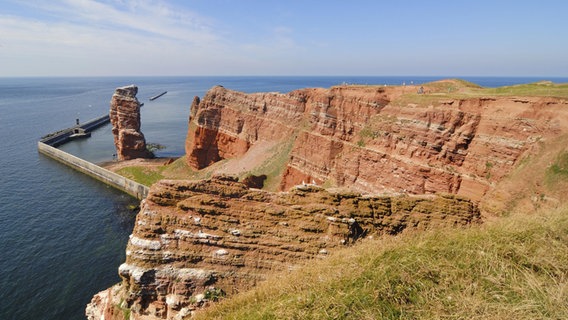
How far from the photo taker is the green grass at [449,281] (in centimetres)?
711

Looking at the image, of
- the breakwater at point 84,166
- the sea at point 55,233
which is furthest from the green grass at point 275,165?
the breakwater at point 84,166

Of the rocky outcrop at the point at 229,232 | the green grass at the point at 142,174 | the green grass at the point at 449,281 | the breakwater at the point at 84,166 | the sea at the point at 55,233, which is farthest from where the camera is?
the green grass at the point at 142,174

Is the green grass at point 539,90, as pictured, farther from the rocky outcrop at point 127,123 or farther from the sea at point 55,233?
the rocky outcrop at point 127,123

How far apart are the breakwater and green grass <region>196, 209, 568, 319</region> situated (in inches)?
1855

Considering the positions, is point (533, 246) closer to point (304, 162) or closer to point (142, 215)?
point (142, 215)

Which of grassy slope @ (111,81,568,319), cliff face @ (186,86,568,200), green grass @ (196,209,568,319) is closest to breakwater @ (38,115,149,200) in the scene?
cliff face @ (186,86,568,200)

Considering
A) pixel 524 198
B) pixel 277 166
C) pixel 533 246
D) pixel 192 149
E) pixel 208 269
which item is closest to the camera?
pixel 533 246

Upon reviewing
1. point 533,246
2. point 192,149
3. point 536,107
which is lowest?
point 192,149

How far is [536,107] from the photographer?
70.0 feet

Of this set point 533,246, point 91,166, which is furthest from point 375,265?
point 91,166

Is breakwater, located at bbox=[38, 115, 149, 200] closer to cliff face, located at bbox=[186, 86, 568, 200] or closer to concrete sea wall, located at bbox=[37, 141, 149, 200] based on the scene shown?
concrete sea wall, located at bbox=[37, 141, 149, 200]

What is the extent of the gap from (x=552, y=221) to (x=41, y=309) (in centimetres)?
3477

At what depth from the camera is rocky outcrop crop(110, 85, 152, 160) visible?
223 ft

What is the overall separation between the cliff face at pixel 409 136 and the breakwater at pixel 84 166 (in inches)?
1000
